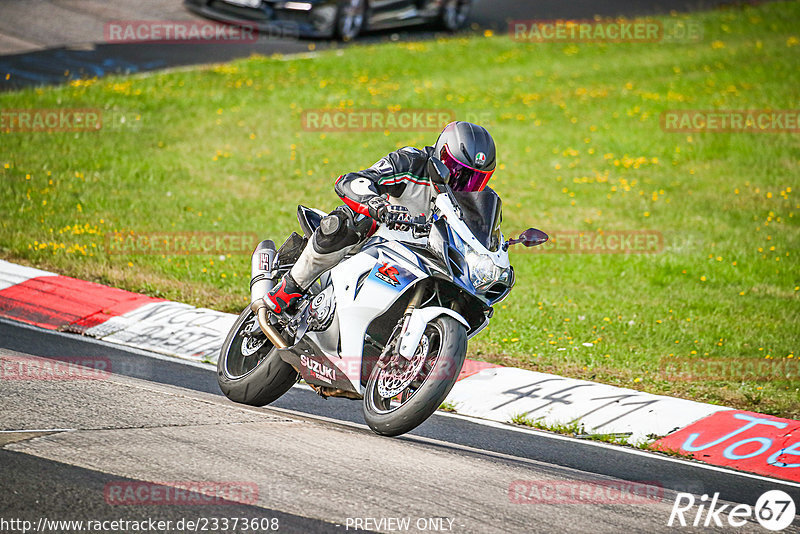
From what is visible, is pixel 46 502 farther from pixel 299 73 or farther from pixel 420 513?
pixel 299 73

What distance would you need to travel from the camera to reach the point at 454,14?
22031mm

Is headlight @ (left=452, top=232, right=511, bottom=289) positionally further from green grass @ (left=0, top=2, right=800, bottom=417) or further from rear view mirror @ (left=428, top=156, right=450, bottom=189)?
green grass @ (left=0, top=2, right=800, bottom=417)

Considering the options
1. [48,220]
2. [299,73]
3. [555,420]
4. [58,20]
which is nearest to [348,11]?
[299,73]

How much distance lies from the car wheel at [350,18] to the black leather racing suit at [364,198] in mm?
13521

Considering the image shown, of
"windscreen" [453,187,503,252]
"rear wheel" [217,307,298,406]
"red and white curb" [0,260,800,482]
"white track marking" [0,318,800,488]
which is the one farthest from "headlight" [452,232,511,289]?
"red and white curb" [0,260,800,482]

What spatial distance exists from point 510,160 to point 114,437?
10.8 m

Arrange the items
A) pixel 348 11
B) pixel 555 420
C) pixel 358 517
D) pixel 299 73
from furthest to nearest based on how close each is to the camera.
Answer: pixel 348 11
pixel 299 73
pixel 555 420
pixel 358 517

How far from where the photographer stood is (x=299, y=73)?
59.8 feet

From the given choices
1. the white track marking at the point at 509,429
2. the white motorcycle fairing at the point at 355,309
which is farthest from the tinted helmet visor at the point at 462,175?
the white track marking at the point at 509,429

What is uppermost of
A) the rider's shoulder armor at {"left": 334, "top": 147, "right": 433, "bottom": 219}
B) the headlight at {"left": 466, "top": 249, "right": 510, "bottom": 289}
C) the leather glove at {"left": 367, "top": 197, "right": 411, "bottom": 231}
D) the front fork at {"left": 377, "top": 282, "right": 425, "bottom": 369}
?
the rider's shoulder armor at {"left": 334, "top": 147, "right": 433, "bottom": 219}

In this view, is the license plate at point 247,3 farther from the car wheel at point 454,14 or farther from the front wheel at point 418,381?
the front wheel at point 418,381

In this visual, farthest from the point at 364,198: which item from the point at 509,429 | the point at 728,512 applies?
the point at 728,512

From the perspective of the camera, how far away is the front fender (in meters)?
5.72

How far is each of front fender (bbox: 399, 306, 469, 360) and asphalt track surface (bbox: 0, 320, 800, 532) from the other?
76 cm
